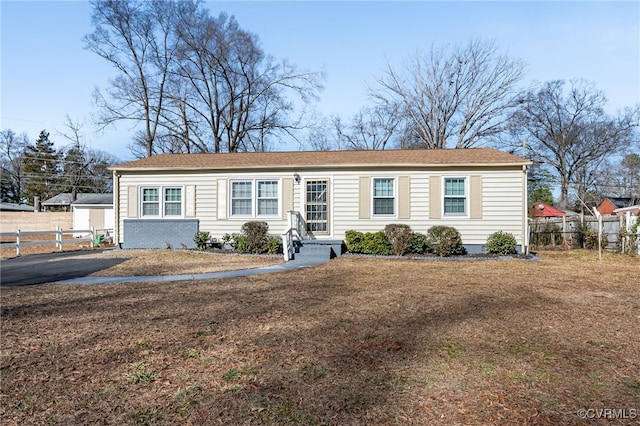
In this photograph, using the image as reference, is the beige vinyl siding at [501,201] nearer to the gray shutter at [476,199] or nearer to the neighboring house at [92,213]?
the gray shutter at [476,199]

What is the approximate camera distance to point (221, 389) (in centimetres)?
308

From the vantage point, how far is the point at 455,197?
13.2 meters

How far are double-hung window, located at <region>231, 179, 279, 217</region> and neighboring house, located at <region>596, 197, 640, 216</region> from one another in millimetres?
31497

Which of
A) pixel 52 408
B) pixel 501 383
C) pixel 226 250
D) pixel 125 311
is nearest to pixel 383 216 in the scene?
pixel 226 250

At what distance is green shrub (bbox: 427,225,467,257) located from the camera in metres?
12.5

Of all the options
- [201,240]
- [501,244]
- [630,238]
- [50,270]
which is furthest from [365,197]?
[50,270]

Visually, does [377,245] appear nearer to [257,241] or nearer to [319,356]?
[257,241]

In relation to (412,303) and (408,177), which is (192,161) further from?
(412,303)

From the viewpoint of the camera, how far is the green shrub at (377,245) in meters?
12.7

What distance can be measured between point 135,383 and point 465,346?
3007mm

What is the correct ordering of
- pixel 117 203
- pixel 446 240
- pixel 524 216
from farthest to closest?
pixel 117 203 < pixel 524 216 < pixel 446 240

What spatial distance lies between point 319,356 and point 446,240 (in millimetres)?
9540

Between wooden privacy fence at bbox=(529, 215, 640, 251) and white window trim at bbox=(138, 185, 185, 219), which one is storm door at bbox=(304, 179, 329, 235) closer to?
white window trim at bbox=(138, 185, 185, 219)

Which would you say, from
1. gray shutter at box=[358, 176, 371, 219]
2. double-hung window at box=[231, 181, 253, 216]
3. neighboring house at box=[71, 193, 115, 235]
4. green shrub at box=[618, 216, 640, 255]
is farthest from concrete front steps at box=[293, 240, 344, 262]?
neighboring house at box=[71, 193, 115, 235]
